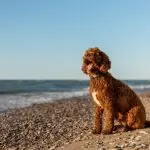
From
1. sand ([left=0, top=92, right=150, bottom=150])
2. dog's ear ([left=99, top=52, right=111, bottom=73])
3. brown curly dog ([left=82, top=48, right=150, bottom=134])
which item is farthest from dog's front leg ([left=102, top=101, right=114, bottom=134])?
dog's ear ([left=99, top=52, right=111, bottom=73])

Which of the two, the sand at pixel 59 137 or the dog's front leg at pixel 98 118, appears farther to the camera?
the dog's front leg at pixel 98 118

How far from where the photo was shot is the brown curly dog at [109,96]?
8.65 m

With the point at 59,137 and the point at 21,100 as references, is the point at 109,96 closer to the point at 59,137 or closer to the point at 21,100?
the point at 59,137

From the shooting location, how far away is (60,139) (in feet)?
34.7

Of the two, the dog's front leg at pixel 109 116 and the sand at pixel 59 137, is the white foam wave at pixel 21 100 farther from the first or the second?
the dog's front leg at pixel 109 116

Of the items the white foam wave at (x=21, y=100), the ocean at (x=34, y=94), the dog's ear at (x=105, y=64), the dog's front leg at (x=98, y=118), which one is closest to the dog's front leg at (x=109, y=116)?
the dog's front leg at (x=98, y=118)

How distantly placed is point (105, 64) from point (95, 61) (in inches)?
8.0

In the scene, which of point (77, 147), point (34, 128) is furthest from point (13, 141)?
point (77, 147)

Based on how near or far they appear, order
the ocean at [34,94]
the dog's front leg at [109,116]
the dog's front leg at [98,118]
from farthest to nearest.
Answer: the ocean at [34,94] → the dog's front leg at [98,118] → the dog's front leg at [109,116]

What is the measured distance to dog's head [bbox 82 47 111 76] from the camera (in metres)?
8.61

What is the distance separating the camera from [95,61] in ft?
28.3

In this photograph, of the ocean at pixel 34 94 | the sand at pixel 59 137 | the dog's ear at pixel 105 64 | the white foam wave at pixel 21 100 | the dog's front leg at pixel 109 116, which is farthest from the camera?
the ocean at pixel 34 94

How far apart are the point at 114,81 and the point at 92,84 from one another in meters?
0.49

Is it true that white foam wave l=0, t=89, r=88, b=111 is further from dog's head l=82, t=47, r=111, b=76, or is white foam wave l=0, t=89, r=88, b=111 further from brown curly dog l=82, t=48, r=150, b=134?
dog's head l=82, t=47, r=111, b=76
